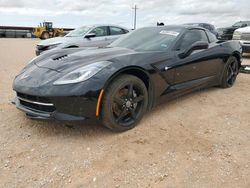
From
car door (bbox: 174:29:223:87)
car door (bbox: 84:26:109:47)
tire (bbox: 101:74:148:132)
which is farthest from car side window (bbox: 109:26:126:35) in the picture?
tire (bbox: 101:74:148:132)

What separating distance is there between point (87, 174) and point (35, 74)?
146 cm

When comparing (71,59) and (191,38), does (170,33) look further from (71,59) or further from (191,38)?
(71,59)

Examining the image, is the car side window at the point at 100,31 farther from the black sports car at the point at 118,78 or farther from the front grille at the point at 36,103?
the front grille at the point at 36,103

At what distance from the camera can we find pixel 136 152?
274cm

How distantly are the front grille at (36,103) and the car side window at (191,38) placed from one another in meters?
2.06

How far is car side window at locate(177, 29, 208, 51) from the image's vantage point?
157 inches

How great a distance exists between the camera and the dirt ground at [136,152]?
2314 mm

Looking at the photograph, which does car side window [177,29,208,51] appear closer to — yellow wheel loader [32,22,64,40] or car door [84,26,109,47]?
car door [84,26,109,47]

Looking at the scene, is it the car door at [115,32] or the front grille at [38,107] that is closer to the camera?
the front grille at [38,107]

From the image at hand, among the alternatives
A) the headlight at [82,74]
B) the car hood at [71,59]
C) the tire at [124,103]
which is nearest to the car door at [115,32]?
the car hood at [71,59]

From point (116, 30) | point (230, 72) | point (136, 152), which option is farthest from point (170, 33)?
point (116, 30)

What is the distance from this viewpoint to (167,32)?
4.07 m

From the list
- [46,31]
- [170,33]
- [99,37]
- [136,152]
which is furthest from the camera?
[46,31]

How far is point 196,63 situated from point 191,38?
453 millimetres
